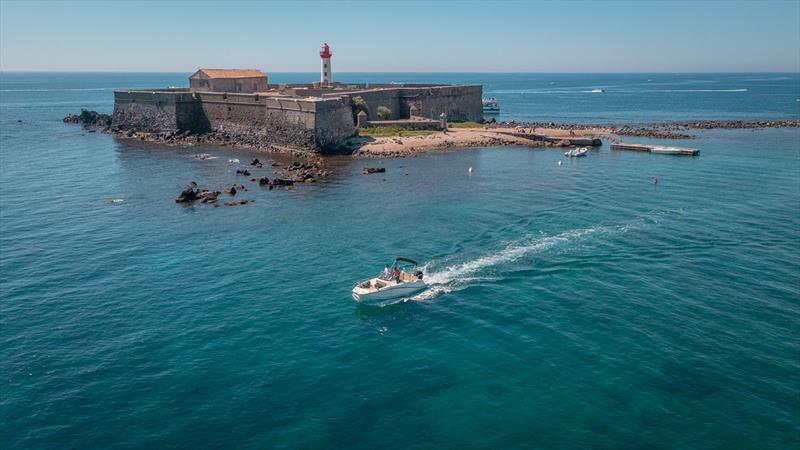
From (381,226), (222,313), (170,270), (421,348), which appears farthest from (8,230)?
(421,348)

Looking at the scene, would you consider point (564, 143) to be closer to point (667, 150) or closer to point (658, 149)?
point (658, 149)

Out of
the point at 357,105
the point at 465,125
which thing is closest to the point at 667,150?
the point at 465,125

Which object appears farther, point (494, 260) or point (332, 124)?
point (332, 124)

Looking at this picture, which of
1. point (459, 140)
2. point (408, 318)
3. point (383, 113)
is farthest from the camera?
point (383, 113)

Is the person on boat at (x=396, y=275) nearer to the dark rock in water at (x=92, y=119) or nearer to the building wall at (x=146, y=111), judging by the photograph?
the building wall at (x=146, y=111)

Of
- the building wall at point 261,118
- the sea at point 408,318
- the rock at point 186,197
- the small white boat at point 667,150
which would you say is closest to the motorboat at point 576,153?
the small white boat at point 667,150

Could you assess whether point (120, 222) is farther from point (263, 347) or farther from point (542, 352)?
point (542, 352)

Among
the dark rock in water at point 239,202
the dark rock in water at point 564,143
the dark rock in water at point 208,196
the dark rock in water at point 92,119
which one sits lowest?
the dark rock in water at point 239,202

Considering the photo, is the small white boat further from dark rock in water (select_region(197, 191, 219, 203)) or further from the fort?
dark rock in water (select_region(197, 191, 219, 203))

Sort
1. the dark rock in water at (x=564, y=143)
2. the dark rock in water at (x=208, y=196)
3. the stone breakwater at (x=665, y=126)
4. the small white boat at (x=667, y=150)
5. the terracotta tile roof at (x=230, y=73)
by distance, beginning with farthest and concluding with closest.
A: the stone breakwater at (x=665, y=126), the terracotta tile roof at (x=230, y=73), the dark rock in water at (x=564, y=143), the small white boat at (x=667, y=150), the dark rock in water at (x=208, y=196)
